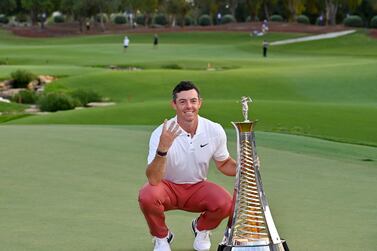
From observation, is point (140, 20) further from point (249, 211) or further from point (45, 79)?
point (249, 211)

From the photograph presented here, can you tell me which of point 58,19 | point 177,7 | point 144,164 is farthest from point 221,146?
point 58,19

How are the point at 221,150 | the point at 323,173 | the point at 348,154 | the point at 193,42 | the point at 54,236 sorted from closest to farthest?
1. the point at 221,150
2. the point at 54,236
3. the point at 323,173
4. the point at 348,154
5. the point at 193,42

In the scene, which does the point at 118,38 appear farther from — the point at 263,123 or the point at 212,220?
the point at 212,220

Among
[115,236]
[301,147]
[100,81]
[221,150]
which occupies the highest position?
[221,150]

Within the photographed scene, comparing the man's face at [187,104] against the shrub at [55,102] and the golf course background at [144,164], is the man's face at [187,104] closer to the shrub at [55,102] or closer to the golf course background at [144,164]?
the golf course background at [144,164]

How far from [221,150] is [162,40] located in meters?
Result: 77.3

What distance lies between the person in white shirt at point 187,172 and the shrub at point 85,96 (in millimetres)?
24175

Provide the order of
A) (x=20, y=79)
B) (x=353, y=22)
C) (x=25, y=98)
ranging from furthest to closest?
1. (x=353, y=22)
2. (x=20, y=79)
3. (x=25, y=98)

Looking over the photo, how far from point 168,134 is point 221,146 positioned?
806 millimetres

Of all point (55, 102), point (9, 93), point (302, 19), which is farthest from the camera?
point (302, 19)

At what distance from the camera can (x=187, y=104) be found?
703 cm

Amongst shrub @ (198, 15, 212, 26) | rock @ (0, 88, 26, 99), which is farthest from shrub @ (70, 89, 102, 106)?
shrub @ (198, 15, 212, 26)

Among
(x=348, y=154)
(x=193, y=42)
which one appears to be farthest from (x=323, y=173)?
(x=193, y=42)

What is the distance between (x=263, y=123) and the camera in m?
21.6
